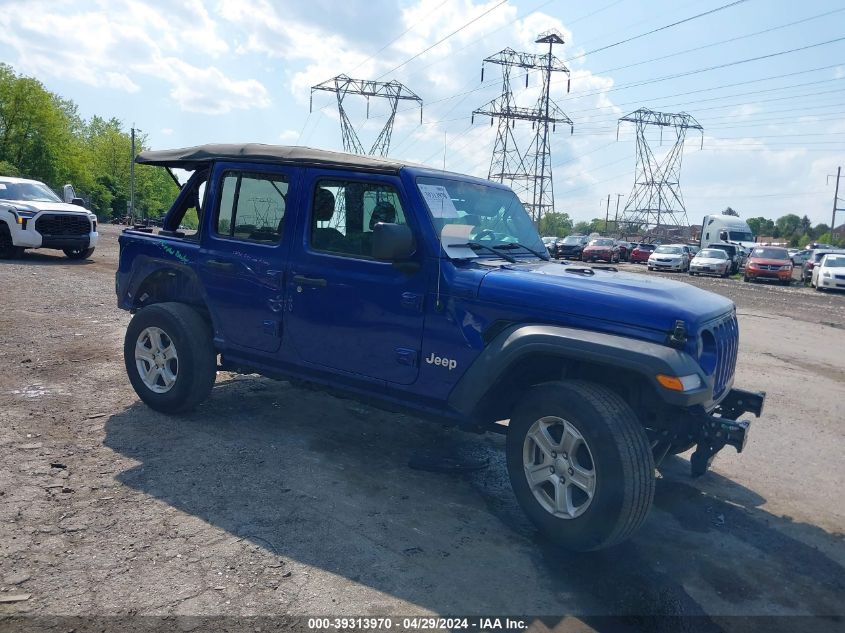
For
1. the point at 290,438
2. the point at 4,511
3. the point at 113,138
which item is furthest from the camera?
the point at 113,138

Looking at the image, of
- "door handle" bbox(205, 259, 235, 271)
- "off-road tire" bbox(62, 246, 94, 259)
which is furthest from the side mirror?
"off-road tire" bbox(62, 246, 94, 259)

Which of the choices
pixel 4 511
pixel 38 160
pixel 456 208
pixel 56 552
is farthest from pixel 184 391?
pixel 38 160

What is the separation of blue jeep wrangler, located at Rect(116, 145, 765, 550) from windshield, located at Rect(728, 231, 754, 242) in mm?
40633

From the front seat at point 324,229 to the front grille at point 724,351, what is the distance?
95.4 inches

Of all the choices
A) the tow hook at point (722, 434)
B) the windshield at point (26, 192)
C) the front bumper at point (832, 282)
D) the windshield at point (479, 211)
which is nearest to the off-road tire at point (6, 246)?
the windshield at point (26, 192)

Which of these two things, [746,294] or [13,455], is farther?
[746,294]

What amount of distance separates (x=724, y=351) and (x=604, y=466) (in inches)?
43.6

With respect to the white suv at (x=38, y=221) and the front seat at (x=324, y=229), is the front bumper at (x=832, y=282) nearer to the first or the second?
the white suv at (x=38, y=221)

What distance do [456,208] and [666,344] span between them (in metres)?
1.67

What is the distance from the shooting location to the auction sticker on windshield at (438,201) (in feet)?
13.7

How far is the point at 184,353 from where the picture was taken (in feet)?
16.3

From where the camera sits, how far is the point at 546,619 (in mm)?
2904

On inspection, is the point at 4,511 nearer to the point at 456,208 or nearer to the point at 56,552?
the point at 56,552

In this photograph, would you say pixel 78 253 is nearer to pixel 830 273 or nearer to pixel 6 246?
pixel 6 246
